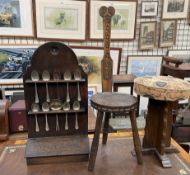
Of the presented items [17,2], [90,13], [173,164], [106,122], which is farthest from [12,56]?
[173,164]

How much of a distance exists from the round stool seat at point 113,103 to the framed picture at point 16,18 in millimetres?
1204

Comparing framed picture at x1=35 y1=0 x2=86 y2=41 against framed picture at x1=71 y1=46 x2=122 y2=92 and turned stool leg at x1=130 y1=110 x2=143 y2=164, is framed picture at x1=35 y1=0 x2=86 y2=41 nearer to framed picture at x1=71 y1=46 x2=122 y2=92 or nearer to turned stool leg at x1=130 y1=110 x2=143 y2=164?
framed picture at x1=71 y1=46 x2=122 y2=92

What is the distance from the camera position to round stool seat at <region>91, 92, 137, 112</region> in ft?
3.44

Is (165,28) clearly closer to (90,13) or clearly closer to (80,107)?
(90,13)

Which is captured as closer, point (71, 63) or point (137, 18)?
point (71, 63)

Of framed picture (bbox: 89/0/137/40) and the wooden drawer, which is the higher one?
framed picture (bbox: 89/0/137/40)

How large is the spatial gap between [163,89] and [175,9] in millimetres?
1491

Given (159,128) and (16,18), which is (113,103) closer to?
(159,128)

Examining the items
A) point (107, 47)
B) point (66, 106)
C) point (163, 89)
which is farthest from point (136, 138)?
point (107, 47)

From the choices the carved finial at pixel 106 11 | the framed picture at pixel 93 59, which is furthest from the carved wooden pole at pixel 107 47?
the framed picture at pixel 93 59

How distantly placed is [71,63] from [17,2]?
3.69 feet

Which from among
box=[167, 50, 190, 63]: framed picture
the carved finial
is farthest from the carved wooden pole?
box=[167, 50, 190, 63]: framed picture

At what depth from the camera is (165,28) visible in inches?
89.5

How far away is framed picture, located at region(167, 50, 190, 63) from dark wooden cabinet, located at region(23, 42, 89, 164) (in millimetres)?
1478
